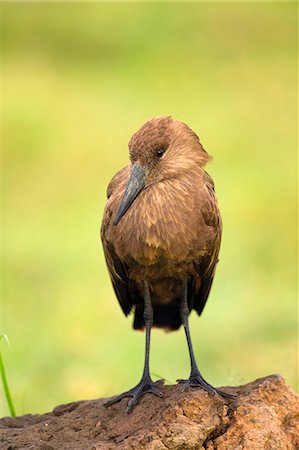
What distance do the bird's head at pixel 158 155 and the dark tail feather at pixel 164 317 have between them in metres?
1.12

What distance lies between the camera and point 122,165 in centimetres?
1767

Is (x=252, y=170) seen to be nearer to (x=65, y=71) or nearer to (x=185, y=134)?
(x=65, y=71)

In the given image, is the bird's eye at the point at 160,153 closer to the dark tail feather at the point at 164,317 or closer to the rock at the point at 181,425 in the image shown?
the dark tail feather at the point at 164,317

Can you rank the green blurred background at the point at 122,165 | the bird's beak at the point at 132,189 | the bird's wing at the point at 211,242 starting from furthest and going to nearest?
the green blurred background at the point at 122,165 < the bird's wing at the point at 211,242 < the bird's beak at the point at 132,189

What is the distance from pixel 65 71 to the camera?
75.4ft

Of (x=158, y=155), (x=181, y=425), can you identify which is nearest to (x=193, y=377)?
(x=181, y=425)

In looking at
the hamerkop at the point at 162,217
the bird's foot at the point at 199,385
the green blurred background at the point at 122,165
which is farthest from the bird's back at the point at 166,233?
the green blurred background at the point at 122,165

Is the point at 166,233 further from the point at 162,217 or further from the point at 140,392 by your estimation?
the point at 140,392

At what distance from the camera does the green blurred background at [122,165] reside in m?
12.2

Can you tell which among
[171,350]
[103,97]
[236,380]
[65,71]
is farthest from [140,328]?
[65,71]

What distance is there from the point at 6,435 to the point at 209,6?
21.3 meters

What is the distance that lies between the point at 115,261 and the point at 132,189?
1.74ft

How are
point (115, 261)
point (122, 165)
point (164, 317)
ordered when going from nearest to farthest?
point (115, 261), point (164, 317), point (122, 165)

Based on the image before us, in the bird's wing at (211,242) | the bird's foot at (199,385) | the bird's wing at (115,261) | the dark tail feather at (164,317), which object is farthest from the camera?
the dark tail feather at (164,317)
